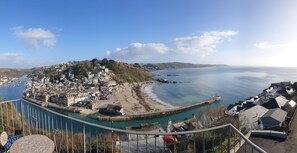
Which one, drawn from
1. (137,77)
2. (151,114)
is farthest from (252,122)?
(137,77)

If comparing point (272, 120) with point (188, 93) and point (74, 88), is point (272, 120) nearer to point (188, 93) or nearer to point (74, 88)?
point (188, 93)

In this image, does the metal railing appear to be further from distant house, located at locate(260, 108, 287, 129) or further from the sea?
the sea

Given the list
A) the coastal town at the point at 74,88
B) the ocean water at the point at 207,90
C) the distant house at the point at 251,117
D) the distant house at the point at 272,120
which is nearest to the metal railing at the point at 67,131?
the distant house at the point at 251,117

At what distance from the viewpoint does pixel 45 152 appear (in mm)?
2809

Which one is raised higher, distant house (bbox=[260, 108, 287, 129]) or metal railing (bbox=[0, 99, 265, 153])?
metal railing (bbox=[0, 99, 265, 153])

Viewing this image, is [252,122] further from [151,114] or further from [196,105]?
[196,105]

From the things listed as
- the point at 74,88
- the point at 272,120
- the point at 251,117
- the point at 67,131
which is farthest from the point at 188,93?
the point at 67,131

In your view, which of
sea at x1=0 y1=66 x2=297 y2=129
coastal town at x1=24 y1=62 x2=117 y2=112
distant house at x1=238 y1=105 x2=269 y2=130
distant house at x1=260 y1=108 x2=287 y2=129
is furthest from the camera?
coastal town at x1=24 y1=62 x2=117 y2=112

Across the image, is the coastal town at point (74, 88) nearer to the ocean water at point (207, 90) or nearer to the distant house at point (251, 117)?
the ocean water at point (207, 90)

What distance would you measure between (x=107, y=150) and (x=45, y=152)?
389 centimetres

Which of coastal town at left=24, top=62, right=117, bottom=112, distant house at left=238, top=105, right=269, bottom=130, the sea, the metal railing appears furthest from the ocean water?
the metal railing

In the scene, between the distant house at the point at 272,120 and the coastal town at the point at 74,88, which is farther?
the coastal town at the point at 74,88

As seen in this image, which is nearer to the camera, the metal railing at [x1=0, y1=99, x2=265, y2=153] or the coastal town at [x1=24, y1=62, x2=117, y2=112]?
the metal railing at [x1=0, y1=99, x2=265, y2=153]

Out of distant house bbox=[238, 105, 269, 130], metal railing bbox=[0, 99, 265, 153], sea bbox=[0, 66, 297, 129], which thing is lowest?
sea bbox=[0, 66, 297, 129]
